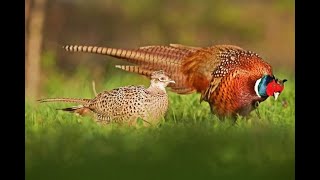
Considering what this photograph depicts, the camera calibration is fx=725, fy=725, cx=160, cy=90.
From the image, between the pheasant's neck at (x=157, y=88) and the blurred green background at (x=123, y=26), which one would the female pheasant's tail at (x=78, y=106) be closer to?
the blurred green background at (x=123, y=26)

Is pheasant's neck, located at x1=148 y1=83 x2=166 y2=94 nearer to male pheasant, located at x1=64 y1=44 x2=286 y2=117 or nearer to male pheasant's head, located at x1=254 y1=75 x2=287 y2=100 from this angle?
male pheasant, located at x1=64 y1=44 x2=286 y2=117

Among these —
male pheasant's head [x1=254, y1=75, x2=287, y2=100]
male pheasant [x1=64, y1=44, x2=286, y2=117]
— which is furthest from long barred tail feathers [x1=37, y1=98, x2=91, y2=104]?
male pheasant's head [x1=254, y1=75, x2=287, y2=100]

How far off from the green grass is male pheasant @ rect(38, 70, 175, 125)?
1.3 inches

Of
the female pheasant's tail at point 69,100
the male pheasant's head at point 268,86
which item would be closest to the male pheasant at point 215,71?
the male pheasant's head at point 268,86

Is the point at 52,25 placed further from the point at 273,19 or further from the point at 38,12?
the point at 273,19

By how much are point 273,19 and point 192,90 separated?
466 millimetres

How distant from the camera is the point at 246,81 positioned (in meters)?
3.09

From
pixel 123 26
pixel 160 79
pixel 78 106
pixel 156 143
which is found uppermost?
pixel 123 26

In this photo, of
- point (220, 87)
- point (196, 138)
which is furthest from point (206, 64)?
point (196, 138)

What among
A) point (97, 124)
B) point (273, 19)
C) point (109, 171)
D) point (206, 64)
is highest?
point (273, 19)

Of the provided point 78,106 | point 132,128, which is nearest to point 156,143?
point 132,128

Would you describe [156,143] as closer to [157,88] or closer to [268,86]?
[157,88]

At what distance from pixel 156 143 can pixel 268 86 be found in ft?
1.77

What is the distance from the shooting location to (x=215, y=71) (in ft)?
10.2
